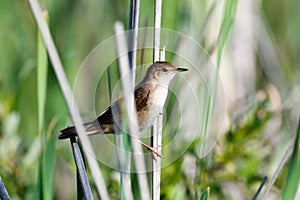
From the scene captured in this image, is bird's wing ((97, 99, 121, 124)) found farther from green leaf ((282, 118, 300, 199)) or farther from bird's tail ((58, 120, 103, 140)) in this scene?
green leaf ((282, 118, 300, 199))

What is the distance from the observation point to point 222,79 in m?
2.22

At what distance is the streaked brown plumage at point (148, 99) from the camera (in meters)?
0.96

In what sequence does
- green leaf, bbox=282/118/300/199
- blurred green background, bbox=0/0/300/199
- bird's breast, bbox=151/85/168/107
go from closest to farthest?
bird's breast, bbox=151/85/168/107 < green leaf, bbox=282/118/300/199 < blurred green background, bbox=0/0/300/199

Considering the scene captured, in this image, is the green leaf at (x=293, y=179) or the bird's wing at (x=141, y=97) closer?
the bird's wing at (x=141, y=97)

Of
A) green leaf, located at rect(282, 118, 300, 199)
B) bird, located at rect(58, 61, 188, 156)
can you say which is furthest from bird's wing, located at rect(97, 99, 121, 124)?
green leaf, located at rect(282, 118, 300, 199)

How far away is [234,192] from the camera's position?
186 cm

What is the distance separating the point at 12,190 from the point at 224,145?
1.74ft

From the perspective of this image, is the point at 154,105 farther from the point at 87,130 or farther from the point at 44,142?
the point at 44,142

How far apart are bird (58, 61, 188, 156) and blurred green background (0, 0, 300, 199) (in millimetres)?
212

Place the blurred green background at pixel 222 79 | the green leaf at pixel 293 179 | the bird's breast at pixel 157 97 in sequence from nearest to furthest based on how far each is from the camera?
the bird's breast at pixel 157 97
the green leaf at pixel 293 179
the blurred green background at pixel 222 79

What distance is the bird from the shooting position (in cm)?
96

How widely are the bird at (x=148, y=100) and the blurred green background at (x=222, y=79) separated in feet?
0.69

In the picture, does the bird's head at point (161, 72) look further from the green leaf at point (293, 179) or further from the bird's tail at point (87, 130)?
the green leaf at point (293, 179)

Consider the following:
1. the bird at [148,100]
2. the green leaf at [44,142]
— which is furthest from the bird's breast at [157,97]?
the green leaf at [44,142]
